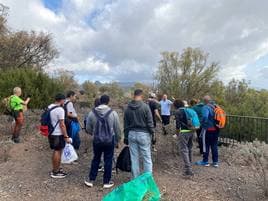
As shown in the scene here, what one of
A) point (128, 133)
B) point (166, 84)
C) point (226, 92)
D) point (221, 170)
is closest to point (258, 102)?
point (226, 92)

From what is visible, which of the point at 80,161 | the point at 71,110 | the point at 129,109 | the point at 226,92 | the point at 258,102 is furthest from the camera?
the point at 226,92

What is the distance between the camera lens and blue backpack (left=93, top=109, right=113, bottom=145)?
651 centimetres

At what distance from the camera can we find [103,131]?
6535 mm

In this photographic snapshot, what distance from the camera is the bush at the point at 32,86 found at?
1473 cm

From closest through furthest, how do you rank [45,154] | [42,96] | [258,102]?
[45,154], [42,96], [258,102]

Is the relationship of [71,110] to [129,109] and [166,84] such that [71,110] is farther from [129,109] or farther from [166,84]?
[166,84]

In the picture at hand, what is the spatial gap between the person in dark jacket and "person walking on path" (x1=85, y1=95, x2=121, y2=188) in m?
0.26

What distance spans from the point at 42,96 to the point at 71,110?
7646mm

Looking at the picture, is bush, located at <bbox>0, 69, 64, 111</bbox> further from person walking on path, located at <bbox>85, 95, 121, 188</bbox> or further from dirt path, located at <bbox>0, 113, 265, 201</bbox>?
person walking on path, located at <bbox>85, 95, 121, 188</bbox>

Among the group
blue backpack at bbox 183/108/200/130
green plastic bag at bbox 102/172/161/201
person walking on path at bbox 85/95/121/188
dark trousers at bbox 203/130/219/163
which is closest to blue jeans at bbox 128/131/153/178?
person walking on path at bbox 85/95/121/188

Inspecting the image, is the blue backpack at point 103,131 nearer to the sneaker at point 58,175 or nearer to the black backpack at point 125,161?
the black backpack at point 125,161

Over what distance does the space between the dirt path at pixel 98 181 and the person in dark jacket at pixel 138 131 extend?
2.19 ft

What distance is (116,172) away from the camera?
24.8ft

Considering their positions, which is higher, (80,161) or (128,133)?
(128,133)
